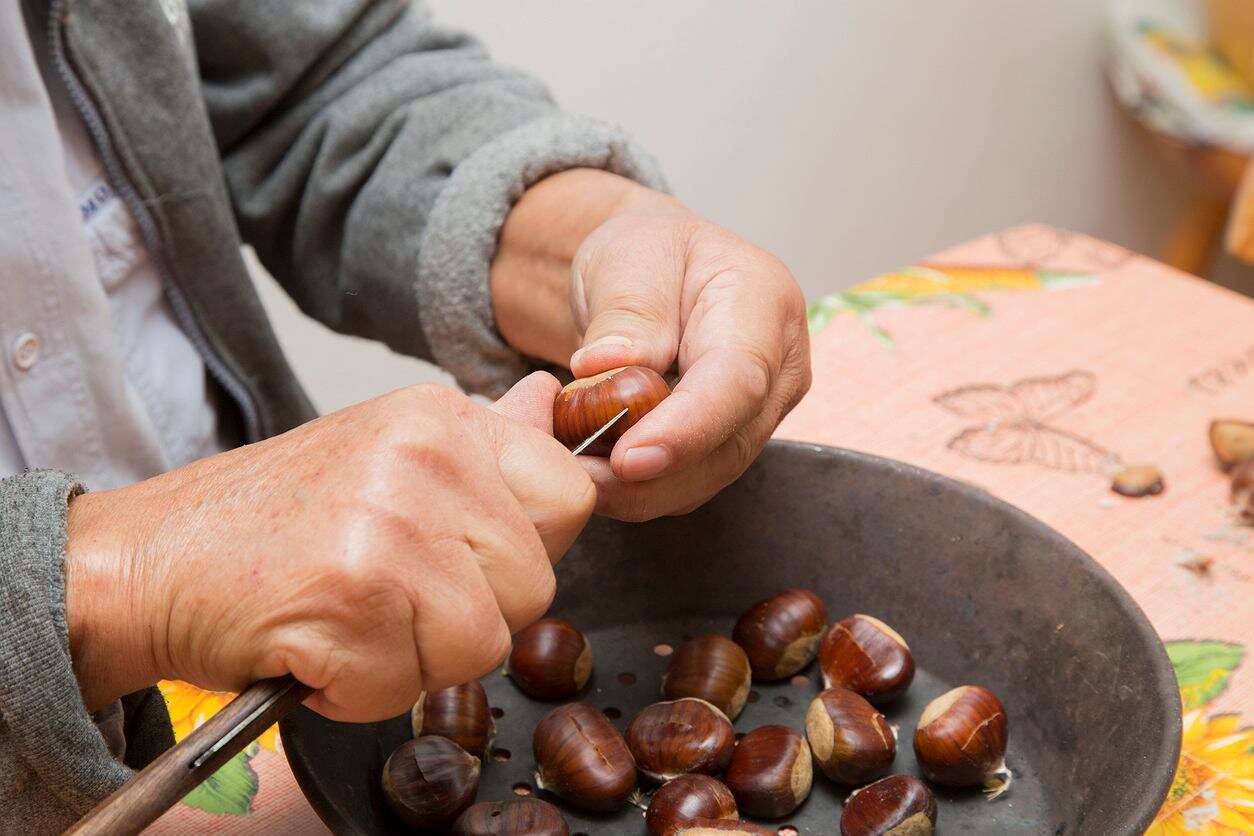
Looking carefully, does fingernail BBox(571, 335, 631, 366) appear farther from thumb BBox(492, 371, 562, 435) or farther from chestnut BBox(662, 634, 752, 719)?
chestnut BBox(662, 634, 752, 719)

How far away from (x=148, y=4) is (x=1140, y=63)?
219 centimetres

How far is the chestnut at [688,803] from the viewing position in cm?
62

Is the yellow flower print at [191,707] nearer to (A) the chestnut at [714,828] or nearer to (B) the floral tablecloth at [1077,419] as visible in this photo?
(B) the floral tablecloth at [1077,419]

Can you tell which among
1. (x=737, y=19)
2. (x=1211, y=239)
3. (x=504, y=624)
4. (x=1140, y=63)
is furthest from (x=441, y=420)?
(x=1211, y=239)

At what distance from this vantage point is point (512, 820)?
2.00 ft

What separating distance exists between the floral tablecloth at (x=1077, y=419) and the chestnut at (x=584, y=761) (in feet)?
0.45

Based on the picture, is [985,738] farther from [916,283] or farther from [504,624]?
[916,283]

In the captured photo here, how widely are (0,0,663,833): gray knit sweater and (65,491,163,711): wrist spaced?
0.47 metres

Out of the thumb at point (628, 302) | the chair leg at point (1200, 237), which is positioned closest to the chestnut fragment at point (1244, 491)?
the thumb at point (628, 302)

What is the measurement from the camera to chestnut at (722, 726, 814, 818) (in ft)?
2.15

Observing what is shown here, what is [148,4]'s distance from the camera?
92 cm

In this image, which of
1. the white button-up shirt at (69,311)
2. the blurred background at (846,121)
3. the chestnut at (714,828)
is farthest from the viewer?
the blurred background at (846,121)

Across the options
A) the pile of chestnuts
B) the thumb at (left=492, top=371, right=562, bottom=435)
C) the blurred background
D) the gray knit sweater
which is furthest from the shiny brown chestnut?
the blurred background

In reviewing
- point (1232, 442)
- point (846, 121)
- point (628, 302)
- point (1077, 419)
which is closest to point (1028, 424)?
point (1077, 419)
